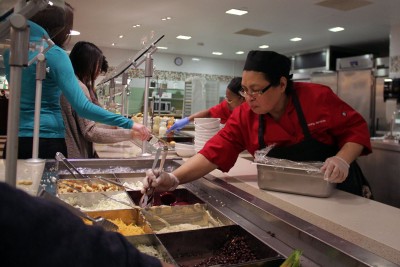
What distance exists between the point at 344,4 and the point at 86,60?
14.2ft

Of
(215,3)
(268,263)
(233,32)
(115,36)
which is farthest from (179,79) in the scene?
(268,263)

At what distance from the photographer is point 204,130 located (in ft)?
8.15

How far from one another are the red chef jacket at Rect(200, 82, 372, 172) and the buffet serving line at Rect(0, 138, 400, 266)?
158 mm

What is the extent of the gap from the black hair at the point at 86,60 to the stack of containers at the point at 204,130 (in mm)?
894

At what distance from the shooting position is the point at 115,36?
8.96 m

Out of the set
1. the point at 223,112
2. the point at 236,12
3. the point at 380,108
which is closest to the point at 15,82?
the point at 223,112

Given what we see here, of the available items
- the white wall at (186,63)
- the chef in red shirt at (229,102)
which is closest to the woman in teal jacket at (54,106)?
the chef in red shirt at (229,102)

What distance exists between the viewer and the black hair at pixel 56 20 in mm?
1170

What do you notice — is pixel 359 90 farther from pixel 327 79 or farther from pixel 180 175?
pixel 180 175

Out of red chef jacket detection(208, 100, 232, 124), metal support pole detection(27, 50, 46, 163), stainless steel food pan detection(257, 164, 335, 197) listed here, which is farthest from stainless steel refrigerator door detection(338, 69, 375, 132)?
metal support pole detection(27, 50, 46, 163)

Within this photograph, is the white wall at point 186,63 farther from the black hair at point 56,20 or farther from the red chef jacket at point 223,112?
the black hair at point 56,20

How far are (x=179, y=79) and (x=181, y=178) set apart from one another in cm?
1065

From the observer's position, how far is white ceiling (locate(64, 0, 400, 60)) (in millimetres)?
5680

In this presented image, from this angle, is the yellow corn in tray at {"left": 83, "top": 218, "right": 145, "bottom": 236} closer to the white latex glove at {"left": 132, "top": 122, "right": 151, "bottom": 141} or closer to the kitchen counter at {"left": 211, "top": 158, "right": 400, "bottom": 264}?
the kitchen counter at {"left": 211, "top": 158, "right": 400, "bottom": 264}
